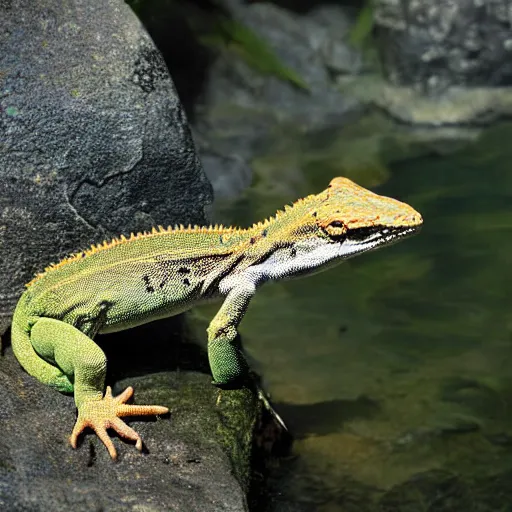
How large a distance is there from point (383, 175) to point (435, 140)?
1.51m

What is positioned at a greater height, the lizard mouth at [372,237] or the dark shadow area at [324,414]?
the lizard mouth at [372,237]

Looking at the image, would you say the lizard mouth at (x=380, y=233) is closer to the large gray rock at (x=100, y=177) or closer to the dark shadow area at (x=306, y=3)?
the large gray rock at (x=100, y=177)

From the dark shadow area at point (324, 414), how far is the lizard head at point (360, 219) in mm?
2271

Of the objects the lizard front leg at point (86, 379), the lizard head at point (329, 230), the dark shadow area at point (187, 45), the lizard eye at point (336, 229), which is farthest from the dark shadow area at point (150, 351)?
the dark shadow area at point (187, 45)

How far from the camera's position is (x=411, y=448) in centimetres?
674

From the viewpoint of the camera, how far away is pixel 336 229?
512cm

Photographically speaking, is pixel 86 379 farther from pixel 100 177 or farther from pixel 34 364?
pixel 100 177

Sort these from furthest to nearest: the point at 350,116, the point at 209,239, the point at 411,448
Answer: the point at 350,116 → the point at 411,448 → the point at 209,239

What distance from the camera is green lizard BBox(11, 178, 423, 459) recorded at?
16.5ft

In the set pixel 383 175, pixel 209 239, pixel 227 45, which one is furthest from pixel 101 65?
pixel 227 45

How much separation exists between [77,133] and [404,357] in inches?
157

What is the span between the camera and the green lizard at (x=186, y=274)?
5.04 metres

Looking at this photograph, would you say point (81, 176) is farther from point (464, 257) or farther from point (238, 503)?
point (464, 257)

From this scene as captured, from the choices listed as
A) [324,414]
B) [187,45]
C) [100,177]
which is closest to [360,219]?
[100,177]
